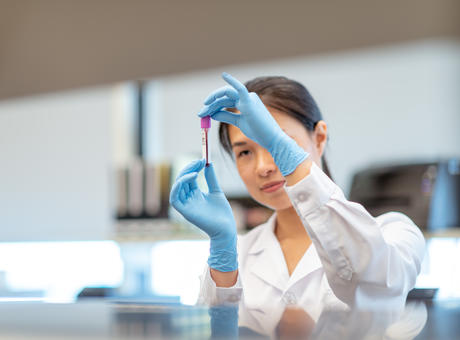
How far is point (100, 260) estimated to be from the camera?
296cm

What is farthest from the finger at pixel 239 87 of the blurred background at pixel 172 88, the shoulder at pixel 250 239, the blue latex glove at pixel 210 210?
the blurred background at pixel 172 88

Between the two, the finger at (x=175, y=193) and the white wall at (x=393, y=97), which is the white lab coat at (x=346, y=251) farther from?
the white wall at (x=393, y=97)

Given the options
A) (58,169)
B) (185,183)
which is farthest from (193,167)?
(58,169)

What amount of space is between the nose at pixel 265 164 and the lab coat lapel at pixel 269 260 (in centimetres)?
24

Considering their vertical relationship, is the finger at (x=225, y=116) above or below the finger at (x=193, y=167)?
above

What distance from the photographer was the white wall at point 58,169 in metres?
3.37

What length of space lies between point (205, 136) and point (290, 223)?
0.44 meters

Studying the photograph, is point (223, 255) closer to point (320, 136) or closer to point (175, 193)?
point (175, 193)

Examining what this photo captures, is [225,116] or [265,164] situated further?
[265,164]

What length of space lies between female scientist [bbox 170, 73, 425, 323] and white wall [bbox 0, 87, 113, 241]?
2.37 m

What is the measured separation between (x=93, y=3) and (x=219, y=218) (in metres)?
2.09

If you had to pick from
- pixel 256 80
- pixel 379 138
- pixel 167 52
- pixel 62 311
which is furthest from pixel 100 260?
pixel 62 311

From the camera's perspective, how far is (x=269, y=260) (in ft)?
3.81

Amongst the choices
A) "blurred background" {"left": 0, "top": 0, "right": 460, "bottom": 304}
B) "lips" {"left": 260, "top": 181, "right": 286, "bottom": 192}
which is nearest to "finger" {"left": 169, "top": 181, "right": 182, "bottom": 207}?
"lips" {"left": 260, "top": 181, "right": 286, "bottom": 192}
